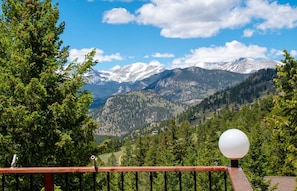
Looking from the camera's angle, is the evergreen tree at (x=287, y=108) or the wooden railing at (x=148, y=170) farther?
the evergreen tree at (x=287, y=108)

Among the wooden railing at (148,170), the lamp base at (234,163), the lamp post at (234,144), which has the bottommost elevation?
the wooden railing at (148,170)

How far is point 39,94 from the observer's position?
36.3 feet

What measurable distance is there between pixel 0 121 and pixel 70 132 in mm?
2083

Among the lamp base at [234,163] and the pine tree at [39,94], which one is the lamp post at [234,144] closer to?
the lamp base at [234,163]

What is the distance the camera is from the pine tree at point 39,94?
10914 millimetres

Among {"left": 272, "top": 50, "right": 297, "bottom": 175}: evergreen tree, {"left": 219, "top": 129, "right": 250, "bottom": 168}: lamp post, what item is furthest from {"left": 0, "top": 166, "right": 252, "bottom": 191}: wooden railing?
{"left": 272, "top": 50, "right": 297, "bottom": 175}: evergreen tree

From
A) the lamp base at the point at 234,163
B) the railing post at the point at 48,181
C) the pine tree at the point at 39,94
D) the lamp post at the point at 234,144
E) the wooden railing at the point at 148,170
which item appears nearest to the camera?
the wooden railing at the point at 148,170

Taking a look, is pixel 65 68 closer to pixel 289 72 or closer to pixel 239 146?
pixel 239 146

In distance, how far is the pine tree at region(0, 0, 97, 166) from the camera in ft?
35.8

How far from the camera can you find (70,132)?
37.7 ft

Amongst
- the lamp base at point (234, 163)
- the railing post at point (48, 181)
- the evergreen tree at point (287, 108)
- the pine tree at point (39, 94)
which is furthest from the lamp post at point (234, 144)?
the evergreen tree at point (287, 108)

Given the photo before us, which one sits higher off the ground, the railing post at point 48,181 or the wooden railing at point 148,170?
the wooden railing at point 148,170

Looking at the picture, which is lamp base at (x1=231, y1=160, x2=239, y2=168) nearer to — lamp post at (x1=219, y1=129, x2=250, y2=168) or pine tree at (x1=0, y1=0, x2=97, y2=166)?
lamp post at (x1=219, y1=129, x2=250, y2=168)

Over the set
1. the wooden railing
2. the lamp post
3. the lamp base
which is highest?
the lamp post
